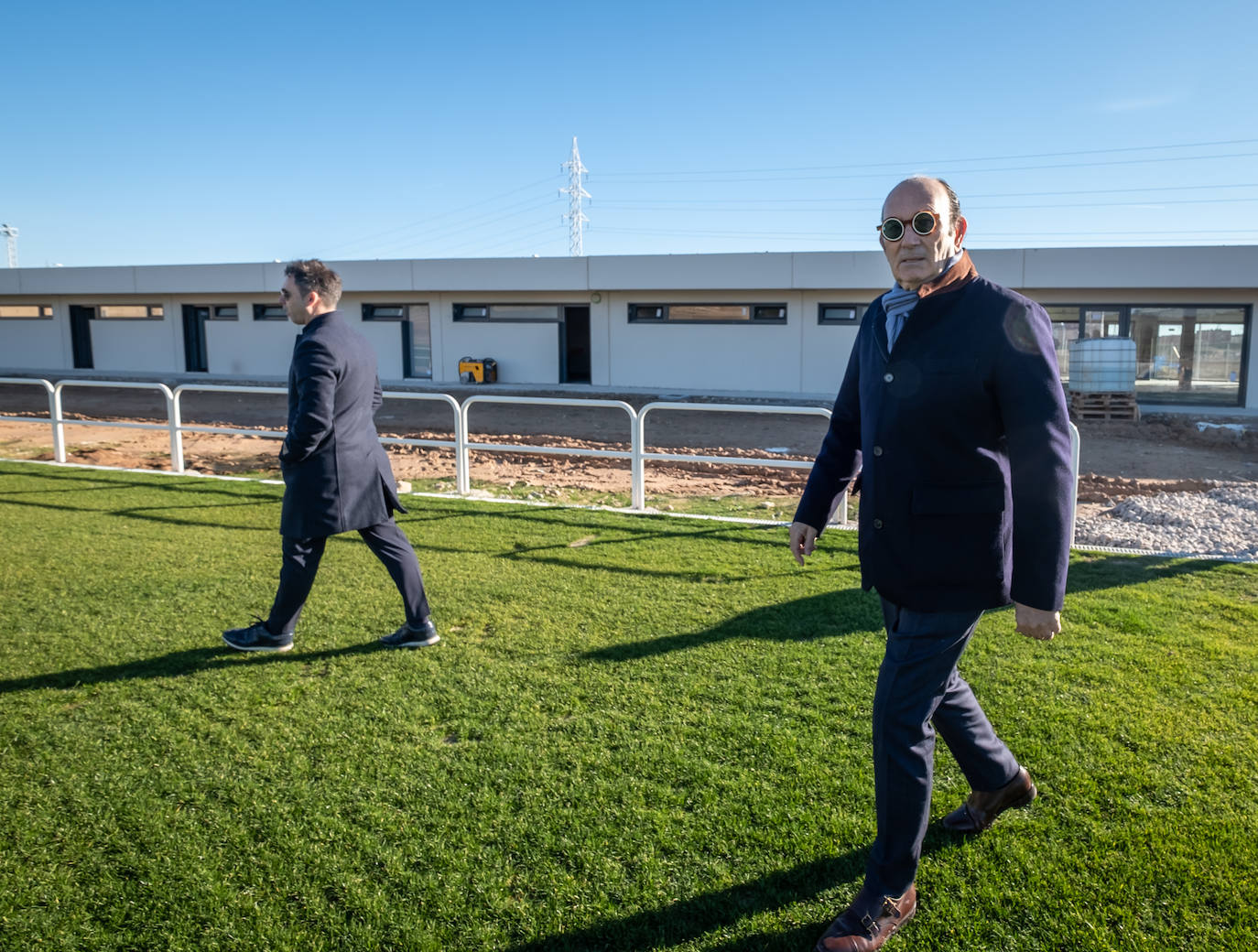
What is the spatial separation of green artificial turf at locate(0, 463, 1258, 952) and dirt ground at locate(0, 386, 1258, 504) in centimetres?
513

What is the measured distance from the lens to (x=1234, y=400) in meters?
20.5

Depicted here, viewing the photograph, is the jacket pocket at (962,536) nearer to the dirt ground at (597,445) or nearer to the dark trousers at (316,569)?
the dark trousers at (316,569)

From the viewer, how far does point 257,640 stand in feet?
15.0

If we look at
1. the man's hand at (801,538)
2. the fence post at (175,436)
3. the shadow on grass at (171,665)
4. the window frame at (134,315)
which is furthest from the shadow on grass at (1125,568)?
the window frame at (134,315)

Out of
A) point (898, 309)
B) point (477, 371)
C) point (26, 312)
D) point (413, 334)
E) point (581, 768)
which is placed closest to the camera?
point (898, 309)

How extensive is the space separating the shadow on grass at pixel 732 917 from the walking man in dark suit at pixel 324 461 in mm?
2359

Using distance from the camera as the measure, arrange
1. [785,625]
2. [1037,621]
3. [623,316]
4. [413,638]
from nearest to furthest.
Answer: [1037,621] → [413,638] → [785,625] → [623,316]

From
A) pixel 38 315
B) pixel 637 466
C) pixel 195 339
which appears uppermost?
pixel 38 315

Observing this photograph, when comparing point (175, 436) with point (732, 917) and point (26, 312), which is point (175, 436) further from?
point (26, 312)

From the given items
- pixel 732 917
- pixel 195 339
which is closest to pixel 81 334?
pixel 195 339

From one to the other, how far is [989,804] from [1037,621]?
887 millimetres

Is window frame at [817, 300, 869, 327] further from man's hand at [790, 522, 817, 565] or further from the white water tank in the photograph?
man's hand at [790, 522, 817, 565]

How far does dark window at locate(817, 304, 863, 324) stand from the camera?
23.2 m

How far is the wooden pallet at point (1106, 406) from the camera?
18344mm
